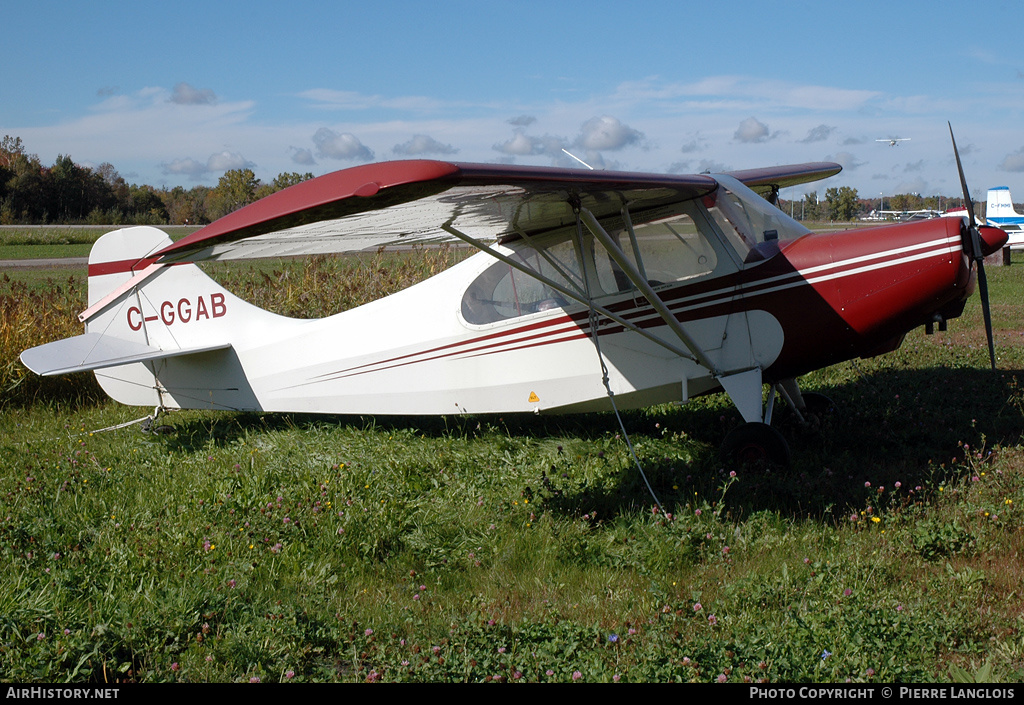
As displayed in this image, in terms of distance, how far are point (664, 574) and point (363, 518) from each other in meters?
1.93

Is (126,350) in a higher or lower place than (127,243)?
lower

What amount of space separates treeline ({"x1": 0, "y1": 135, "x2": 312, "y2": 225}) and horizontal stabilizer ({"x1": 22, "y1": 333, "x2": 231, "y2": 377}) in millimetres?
48586

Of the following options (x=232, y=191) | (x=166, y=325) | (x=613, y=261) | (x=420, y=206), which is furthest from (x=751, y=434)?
(x=232, y=191)

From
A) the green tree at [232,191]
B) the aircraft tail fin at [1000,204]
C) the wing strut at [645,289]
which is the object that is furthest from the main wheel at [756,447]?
the green tree at [232,191]

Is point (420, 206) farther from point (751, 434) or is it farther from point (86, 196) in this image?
point (86, 196)

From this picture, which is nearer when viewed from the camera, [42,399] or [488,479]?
[488,479]

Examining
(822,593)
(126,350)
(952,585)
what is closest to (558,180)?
(822,593)

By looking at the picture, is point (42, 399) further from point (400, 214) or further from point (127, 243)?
point (400, 214)

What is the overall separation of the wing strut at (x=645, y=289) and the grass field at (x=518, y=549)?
0.82 m

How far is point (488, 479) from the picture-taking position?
18.1ft

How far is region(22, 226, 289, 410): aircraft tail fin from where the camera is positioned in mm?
6895

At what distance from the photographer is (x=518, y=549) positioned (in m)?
4.39

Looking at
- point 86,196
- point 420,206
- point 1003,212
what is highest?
point 86,196

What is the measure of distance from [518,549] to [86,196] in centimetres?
6890
